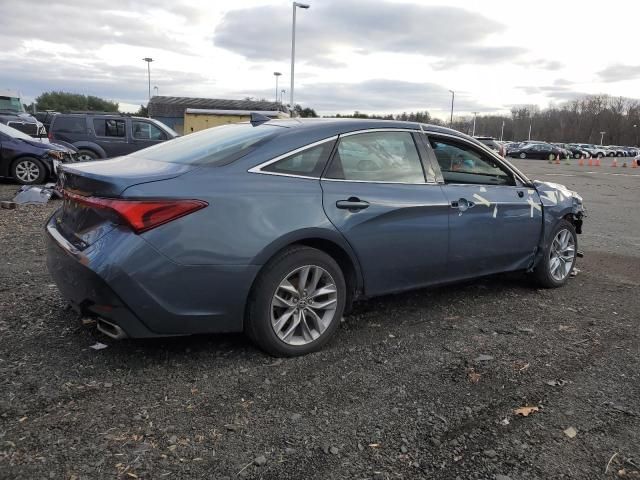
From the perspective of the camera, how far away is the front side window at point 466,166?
4570 mm

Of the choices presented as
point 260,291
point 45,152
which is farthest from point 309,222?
point 45,152

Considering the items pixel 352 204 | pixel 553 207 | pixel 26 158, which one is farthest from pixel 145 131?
pixel 352 204

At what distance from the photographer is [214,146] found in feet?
12.7

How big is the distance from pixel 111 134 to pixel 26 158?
3135 mm

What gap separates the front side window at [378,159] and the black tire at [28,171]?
10252mm

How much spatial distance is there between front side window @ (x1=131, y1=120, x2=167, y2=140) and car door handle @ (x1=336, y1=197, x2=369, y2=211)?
40.3 ft

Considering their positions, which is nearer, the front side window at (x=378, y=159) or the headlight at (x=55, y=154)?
the front side window at (x=378, y=159)

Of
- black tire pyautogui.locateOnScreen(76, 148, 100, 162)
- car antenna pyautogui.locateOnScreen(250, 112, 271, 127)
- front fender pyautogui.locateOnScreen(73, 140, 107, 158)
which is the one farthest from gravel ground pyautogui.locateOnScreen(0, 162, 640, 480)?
front fender pyautogui.locateOnScreen(73, 140, 107, 158)

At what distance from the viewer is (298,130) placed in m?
3.83

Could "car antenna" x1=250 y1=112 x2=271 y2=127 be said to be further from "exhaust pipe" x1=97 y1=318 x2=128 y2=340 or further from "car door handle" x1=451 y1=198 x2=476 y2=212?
"exhaust pipe" x1=97 y1=318 x2=128 y2=340

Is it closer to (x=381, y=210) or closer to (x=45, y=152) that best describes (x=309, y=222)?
(x=381, y=210)

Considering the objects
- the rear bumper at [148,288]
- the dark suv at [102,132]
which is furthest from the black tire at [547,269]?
the dark suv at [102,132]

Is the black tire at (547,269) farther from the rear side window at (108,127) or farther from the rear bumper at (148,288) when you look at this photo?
the rear side window at (108,127)

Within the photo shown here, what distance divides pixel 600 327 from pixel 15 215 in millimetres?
8323
